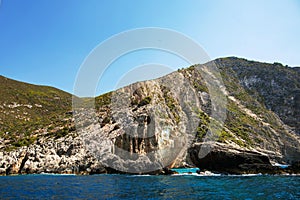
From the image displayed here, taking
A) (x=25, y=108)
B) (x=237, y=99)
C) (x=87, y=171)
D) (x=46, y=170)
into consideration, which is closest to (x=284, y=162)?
(x=237, y=99)

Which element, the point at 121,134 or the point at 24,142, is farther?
the point at 24,142

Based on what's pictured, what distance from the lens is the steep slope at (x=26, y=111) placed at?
279 ft

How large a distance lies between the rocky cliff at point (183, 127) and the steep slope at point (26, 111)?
232 cm

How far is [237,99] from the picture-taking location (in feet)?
490

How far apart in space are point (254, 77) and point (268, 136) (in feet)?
146

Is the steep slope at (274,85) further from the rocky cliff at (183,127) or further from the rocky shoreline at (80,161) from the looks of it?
the rocky shoreline at (80,161)

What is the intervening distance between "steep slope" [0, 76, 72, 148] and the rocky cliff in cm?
232

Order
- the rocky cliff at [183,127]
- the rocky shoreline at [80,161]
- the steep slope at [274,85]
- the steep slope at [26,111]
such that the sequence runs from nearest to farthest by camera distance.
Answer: the rocky shoreline at [80,161] < the rocky cliff at [183,127] < the steep slope at [26,111] < the steep slope at [274,85]

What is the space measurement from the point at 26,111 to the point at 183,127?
230 ft

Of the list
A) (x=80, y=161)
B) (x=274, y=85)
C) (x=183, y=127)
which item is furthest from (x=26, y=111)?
(x=274, y=85)

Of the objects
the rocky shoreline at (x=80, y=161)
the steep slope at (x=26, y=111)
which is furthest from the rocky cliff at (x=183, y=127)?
→ the steep slope at (x=26, y=111)

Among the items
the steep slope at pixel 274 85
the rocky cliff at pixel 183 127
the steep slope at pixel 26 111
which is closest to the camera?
the rocky cliff at pixel 183 127

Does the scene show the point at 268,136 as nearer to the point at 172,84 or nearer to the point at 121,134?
the point at 172,84

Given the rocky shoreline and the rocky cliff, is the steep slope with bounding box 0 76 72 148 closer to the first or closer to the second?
the rocky cliff
